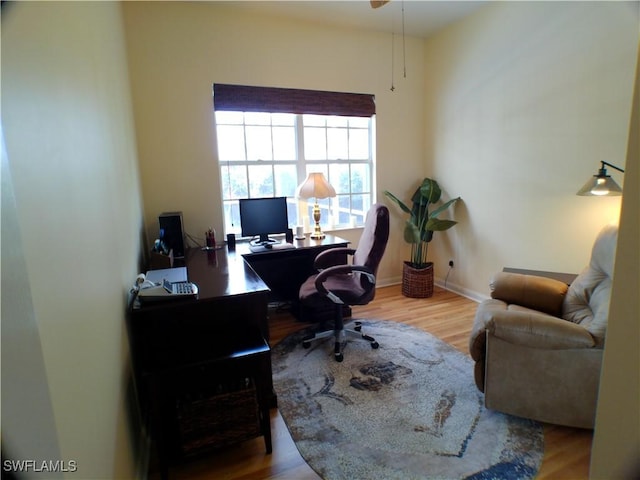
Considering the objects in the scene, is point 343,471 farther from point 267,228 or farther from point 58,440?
point 267,228

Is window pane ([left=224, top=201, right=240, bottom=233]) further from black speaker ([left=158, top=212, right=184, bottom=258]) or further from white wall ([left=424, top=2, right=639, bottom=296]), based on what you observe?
white wall ([left=424, top=2, right=639, bottom=296])

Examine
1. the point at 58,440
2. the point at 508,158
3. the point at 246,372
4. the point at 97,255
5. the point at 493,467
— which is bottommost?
the point at 493,467

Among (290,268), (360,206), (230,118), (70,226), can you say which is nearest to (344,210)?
(360,206)

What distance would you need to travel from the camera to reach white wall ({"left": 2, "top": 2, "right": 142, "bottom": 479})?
0.70 metres

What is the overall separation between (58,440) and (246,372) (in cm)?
107

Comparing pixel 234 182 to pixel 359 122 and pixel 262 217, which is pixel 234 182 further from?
pixel 359 122

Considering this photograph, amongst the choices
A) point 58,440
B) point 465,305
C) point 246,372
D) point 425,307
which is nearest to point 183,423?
point 246,372

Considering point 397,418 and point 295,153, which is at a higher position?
point 295,153

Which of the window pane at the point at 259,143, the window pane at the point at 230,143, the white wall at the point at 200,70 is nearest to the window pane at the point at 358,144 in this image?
the white wall at the point at 200,70

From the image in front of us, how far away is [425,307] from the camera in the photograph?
3.49 metres

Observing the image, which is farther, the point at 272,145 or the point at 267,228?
the point at 272,145

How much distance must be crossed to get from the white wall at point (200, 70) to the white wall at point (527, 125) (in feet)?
3.29

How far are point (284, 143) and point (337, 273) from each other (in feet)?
5.90

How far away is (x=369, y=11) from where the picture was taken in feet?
10.5
